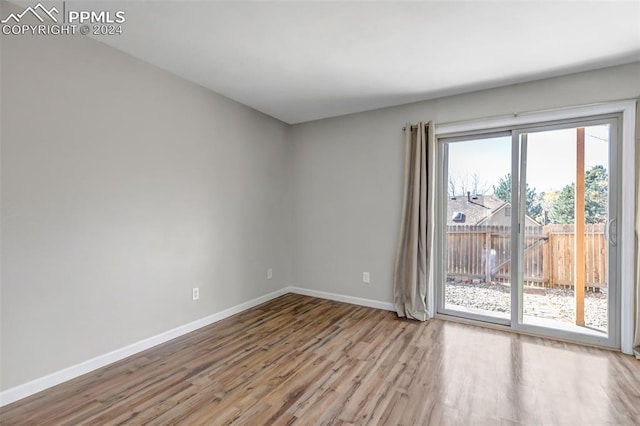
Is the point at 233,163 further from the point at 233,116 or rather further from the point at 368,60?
the point at 368,60

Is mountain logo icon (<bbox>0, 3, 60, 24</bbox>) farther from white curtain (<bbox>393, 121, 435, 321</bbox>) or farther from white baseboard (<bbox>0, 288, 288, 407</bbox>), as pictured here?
white curtain (<bbox>393, 121, 435, 321</bbox>)

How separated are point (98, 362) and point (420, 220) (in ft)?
11.0

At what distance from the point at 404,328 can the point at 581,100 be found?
9.24 feet

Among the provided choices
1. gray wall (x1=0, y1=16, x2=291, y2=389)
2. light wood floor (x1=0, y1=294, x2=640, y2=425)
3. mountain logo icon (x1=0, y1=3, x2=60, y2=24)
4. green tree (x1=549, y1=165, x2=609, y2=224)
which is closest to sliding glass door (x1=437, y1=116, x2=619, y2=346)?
green tree (x1=549, y1=165, x2=609, y2=224)

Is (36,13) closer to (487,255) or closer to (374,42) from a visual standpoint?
(374,42)

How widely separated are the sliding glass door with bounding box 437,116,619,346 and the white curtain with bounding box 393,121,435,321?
0.23 meters

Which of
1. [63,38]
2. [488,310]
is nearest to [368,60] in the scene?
[63,38]

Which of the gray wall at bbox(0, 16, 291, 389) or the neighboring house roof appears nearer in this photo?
the gray wall at bbox(0, 16, 291, 389)

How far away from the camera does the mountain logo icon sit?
6.17 feet

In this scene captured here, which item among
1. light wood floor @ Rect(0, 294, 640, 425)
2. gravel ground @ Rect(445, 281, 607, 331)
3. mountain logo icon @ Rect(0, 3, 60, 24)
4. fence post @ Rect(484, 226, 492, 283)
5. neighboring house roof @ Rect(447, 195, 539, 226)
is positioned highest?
mountain logo icon @ Rect(0, 3, 60, 24)

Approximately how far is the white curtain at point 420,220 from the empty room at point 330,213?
2 cm

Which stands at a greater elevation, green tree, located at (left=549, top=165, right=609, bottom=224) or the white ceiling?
the white ceiling

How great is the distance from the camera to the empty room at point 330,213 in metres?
1.91

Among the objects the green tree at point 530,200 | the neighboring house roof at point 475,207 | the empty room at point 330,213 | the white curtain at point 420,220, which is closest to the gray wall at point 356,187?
the empty room at point 330,213
